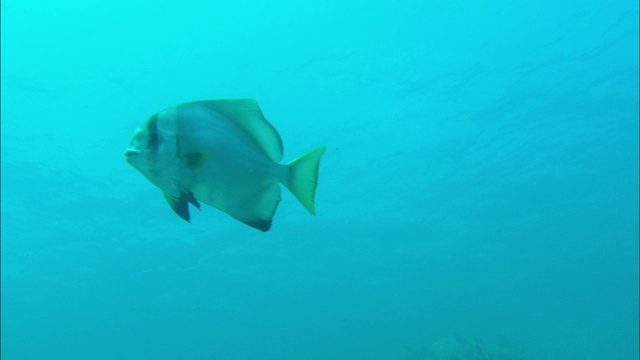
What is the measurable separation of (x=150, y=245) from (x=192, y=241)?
110 inches

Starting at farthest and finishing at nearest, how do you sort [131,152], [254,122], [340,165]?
[340,165] → [254,122] → [131,152]

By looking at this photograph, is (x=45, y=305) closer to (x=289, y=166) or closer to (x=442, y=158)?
(x=442, y=158)

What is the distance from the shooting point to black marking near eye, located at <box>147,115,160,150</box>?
1555mm

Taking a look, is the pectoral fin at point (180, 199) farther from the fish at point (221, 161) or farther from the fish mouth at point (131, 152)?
the fish mouth at point (131, 152)

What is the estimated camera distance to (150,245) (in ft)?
102

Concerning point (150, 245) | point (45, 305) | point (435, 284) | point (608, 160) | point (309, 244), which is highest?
point (608, 160)

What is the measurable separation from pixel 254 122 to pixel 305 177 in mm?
291

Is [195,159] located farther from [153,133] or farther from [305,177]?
[305,177]

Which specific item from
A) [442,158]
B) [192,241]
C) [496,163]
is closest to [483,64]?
[442,158]

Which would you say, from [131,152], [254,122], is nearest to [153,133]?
[131,152]

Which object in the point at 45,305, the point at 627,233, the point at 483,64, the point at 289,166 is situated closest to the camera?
the point at 289,166

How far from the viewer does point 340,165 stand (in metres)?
23.6

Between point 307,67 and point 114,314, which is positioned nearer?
point 307,67

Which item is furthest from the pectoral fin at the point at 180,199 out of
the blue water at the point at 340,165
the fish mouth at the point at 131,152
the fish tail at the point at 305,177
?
the blue water at the point at 340,165
